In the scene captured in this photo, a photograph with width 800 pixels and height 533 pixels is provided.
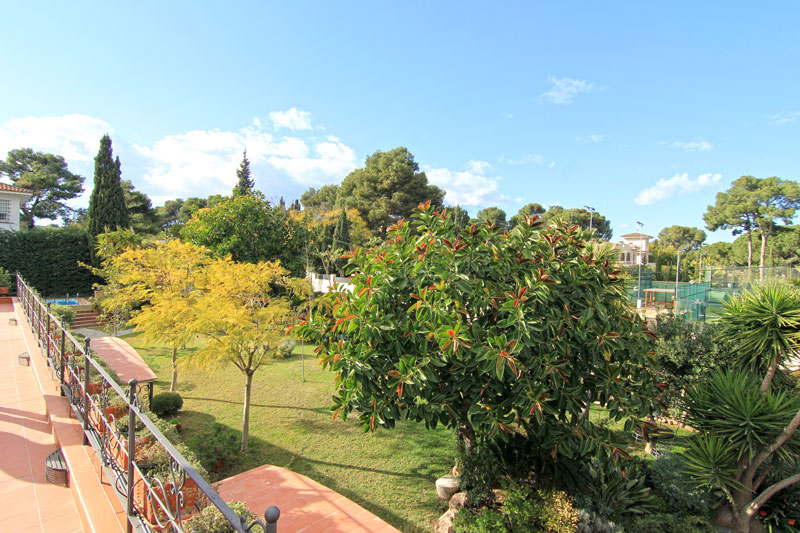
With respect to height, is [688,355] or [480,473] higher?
[688,355]

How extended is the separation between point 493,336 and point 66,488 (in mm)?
4478

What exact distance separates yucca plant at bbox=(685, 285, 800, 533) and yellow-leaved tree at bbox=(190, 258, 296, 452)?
24.1 feet

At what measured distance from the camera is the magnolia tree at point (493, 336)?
14.0ft

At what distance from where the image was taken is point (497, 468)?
6.09 meters

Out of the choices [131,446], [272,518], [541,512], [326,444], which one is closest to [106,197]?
[326,444]

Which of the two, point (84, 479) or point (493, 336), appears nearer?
point (84, 479)

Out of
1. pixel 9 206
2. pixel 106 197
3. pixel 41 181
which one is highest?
pixel 41 181

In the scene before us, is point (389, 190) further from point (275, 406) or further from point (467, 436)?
point (467, 436)

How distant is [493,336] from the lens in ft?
14.1

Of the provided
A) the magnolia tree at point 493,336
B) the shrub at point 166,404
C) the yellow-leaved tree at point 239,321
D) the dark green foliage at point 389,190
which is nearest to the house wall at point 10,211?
the dark green foliage at point 389,190

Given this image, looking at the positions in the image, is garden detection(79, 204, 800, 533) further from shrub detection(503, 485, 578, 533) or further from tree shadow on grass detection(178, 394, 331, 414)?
tree shadow on grass detection(178, 394, 331, 414)

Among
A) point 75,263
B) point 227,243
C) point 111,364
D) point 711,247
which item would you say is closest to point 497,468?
point 111,364

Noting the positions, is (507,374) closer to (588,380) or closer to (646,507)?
(588,380)

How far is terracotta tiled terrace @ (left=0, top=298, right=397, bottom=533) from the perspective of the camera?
323cm
